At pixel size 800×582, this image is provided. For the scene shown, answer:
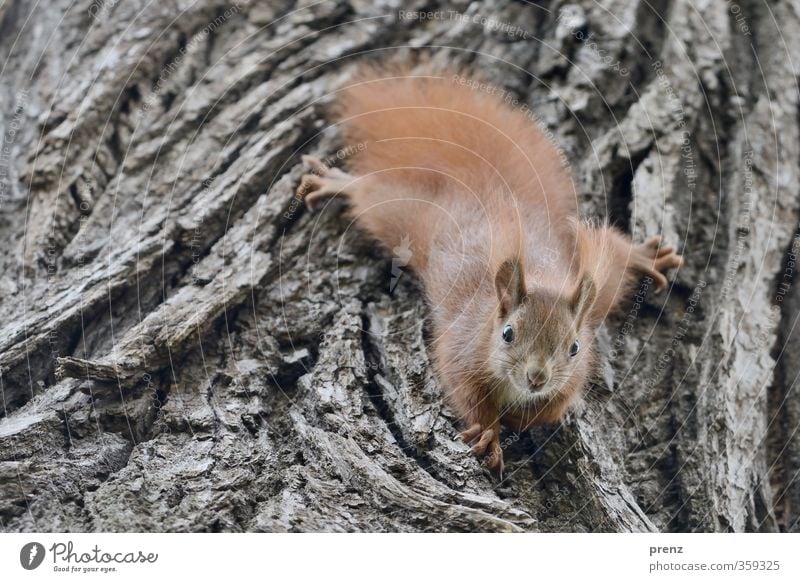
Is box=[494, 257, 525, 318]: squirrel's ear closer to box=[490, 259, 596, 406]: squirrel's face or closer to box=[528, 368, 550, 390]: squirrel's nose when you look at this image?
box=[490, 259, 596, 406]: squirrel's face

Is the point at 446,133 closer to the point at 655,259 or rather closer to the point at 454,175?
the point at 454,175

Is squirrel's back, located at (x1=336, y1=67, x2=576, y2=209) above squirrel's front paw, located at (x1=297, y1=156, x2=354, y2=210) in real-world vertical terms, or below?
above

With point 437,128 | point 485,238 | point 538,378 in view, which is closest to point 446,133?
point 437,128

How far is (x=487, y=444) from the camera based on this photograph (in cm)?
89

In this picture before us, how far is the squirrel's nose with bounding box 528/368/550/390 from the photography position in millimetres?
970

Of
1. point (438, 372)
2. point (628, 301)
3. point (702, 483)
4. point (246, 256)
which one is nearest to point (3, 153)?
point (246, 256)

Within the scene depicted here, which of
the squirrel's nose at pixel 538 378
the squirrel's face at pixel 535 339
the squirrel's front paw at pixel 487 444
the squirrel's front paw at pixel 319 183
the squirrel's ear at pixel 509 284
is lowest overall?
the squirrel's front paw at pixel 487 444

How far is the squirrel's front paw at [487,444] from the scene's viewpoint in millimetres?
869

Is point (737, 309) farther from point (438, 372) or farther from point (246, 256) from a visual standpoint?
point (246, 256)

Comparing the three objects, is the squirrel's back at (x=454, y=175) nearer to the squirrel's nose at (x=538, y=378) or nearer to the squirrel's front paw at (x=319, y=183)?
the squirrel's front paw at (x=319, y=183)
